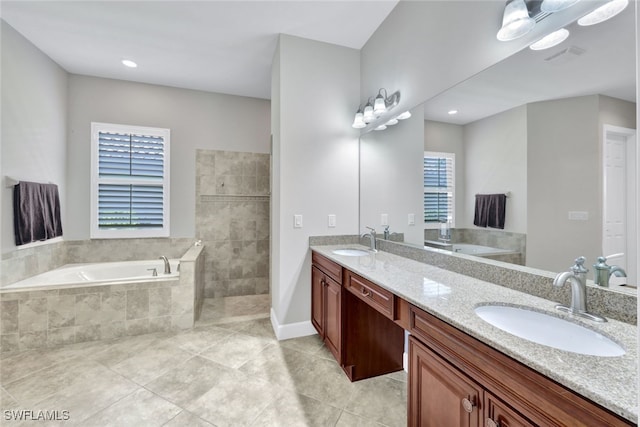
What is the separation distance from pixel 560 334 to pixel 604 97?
93 centimetres

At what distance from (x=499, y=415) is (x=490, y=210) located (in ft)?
3.52

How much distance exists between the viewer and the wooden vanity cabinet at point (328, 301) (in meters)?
1.97

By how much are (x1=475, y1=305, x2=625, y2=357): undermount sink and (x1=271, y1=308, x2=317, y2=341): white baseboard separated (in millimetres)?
1855

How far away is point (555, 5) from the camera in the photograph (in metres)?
1.11

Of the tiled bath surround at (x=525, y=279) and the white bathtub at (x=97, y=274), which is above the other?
the tiled bath surround at (x=525, y=279)

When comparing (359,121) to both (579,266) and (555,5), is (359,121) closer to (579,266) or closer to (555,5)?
(555,5)

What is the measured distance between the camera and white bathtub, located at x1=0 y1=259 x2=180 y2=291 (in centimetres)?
252

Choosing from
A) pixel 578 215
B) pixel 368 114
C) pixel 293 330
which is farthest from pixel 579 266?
pixel 293 330

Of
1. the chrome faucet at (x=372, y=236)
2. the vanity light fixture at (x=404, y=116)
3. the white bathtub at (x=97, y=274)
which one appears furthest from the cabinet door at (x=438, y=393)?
the white bathtub at (x=97, y=274)

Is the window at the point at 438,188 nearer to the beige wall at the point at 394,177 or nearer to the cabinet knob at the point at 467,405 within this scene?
the beige wall at the point at 394,177

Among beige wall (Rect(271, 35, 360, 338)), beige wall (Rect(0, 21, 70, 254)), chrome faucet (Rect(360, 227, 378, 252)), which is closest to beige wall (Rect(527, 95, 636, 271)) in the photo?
chrome faucet (Rect(360, 227, 378, 252))

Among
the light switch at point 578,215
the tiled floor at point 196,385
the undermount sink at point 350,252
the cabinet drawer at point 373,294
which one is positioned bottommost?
the tiled floor at point 196,385

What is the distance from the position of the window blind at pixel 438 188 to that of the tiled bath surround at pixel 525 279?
0.26 meters

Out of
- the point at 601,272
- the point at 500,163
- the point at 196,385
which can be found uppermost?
the point at 500,163
